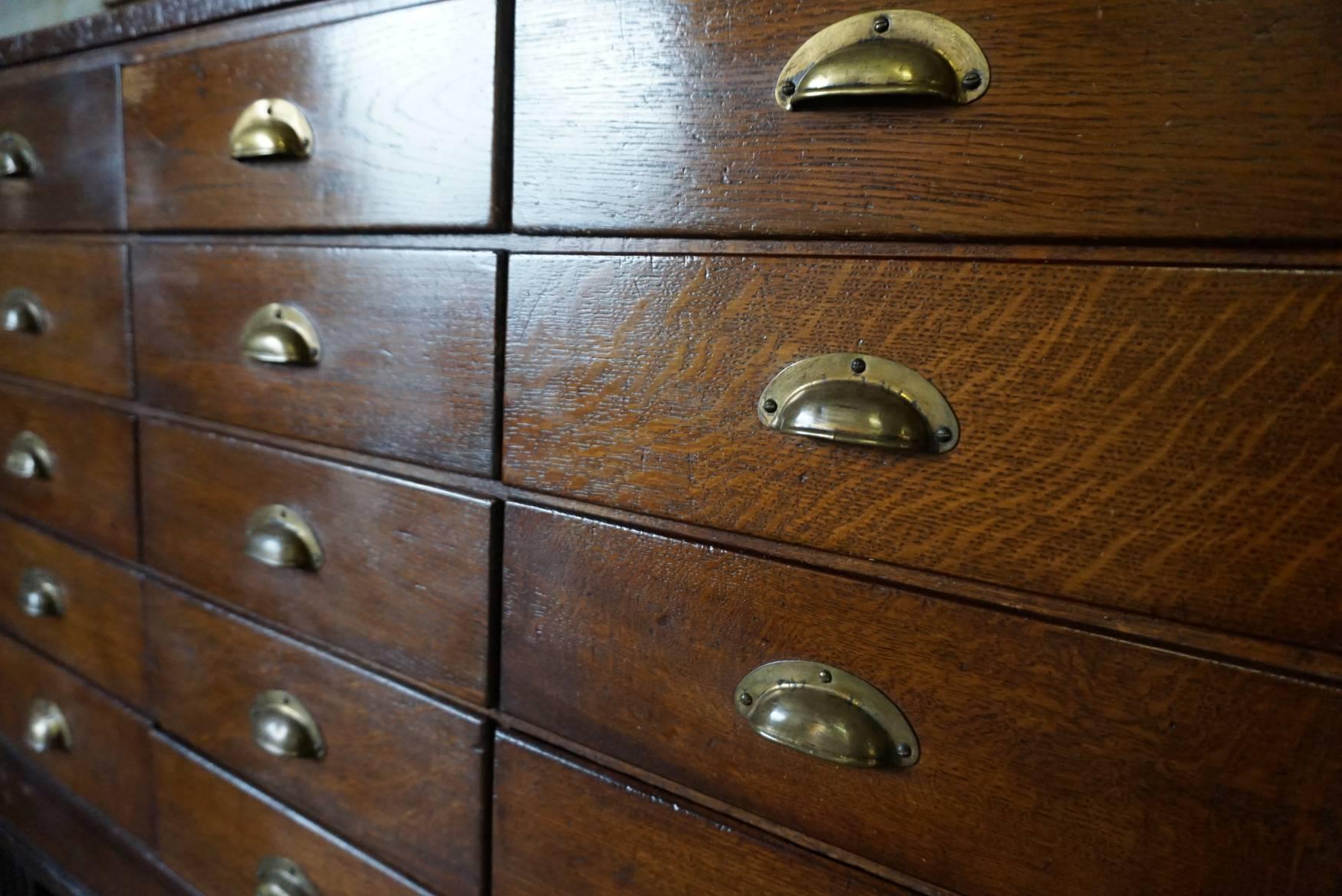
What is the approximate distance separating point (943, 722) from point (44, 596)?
1.06m

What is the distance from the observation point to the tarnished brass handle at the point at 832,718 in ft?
1.43

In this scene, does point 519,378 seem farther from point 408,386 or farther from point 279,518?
point 279,518

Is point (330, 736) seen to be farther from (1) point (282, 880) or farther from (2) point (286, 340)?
(2) point (286, 340)

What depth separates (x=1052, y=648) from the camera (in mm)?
392

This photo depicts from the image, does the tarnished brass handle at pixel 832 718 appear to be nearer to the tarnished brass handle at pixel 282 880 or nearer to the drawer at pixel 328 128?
the drawer at pixel 328 128

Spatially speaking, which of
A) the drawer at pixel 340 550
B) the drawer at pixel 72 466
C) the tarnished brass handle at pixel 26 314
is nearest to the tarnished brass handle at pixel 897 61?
the drawer at pixel 340 550

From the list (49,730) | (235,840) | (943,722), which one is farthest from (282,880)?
(943,722)

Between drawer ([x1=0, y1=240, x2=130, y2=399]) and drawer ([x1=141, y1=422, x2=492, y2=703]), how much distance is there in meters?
0.11

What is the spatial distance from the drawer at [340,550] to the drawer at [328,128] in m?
0.22

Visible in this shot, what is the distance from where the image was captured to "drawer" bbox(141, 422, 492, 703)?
22.9 inches

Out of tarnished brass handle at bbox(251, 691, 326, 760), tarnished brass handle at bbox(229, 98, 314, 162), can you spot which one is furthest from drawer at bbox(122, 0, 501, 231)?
tarnished brass handle at bbox(251, 691, 326, 760)

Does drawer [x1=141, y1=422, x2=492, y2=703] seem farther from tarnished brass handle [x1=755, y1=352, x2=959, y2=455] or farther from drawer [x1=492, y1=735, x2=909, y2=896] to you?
tarnished brass handle [x1=755, y1=352, x2=959, y2=455]

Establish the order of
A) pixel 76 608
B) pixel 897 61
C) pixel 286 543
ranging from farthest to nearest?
pixel 76 608 < pixel 286 543 < pixel 897 61

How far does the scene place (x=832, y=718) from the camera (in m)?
0.44
